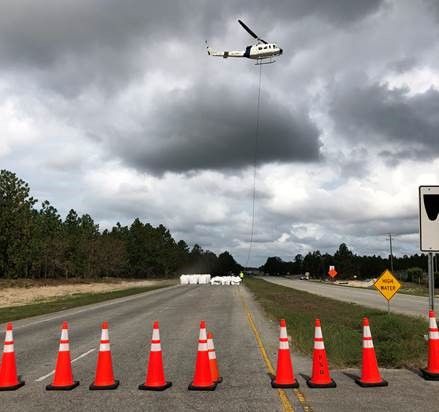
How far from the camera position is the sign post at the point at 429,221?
33.8 feet

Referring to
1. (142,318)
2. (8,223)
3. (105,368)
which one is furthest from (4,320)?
(8,223)

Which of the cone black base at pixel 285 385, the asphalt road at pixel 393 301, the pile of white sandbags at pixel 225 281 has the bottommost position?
the cone black base at pixel 285 385

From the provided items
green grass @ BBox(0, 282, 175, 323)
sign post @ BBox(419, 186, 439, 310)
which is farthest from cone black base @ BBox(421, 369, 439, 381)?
green grass @ BBox(0, 282, 175, 323)

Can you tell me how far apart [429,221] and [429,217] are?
0.08 metres

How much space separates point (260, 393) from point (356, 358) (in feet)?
11.9

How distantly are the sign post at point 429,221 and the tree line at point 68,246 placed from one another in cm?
8462

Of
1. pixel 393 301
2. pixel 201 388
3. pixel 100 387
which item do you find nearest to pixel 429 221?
pixel 201 388

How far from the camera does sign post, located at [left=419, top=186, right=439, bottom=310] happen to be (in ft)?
33.8

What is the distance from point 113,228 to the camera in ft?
540

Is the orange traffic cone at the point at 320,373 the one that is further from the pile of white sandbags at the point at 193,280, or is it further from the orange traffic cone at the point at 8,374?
the pile of white sandbags at the point at 193,280

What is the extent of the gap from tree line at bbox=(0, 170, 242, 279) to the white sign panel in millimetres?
84608

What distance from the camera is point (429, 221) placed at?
10430mm

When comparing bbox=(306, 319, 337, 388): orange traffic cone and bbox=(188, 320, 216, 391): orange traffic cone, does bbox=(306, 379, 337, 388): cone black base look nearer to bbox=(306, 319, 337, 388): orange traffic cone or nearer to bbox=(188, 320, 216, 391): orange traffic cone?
bbox=(306, 319, 337, 388): orange traffic cone

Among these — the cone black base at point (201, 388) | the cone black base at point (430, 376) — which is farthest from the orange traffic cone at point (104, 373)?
the cone black base at point (430, 376)
